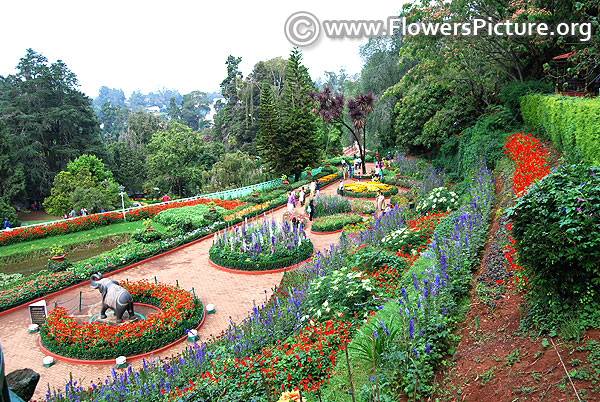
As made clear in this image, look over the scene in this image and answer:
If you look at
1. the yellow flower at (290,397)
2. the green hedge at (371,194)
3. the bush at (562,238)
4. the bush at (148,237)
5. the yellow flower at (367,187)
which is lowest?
the bush at (148,237)

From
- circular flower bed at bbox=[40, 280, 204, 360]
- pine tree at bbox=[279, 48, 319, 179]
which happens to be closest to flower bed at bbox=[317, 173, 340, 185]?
pine tree at bbox=[279, 48, 319, 179]

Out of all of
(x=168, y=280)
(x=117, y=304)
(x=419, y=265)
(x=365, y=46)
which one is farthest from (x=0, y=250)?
(x=365, y=46)

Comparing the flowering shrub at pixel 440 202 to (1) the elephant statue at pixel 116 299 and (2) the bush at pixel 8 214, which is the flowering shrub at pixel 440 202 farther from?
(2) the bush at pixel 8 214

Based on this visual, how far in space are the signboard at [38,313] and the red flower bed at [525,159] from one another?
12216mm

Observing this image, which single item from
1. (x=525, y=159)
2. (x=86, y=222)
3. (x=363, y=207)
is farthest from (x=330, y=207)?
(x=86, y=222)

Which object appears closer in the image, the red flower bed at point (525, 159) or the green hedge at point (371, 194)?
the red flower bed at point (525, 159)

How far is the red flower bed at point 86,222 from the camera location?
21359 millimetres

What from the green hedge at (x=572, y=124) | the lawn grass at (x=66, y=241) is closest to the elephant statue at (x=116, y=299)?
the green hedge at (x=572, y=124)

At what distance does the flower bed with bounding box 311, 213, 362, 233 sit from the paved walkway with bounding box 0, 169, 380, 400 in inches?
16.8

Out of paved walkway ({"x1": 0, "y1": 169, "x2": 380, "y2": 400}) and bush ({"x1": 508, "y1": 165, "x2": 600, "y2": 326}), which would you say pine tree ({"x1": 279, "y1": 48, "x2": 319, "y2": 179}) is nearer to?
paved walkway ({"x1": 0, "y1": 169, "x2": 380, "y2": 400})

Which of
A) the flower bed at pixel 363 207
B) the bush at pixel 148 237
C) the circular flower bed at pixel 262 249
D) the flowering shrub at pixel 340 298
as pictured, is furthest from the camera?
the flower bed at pixel 363 207

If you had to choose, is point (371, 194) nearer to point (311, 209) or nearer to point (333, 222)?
point (311, 209)

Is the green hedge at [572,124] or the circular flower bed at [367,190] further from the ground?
the green hedge at [572,124]

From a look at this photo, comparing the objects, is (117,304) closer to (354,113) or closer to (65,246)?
(65,246)
